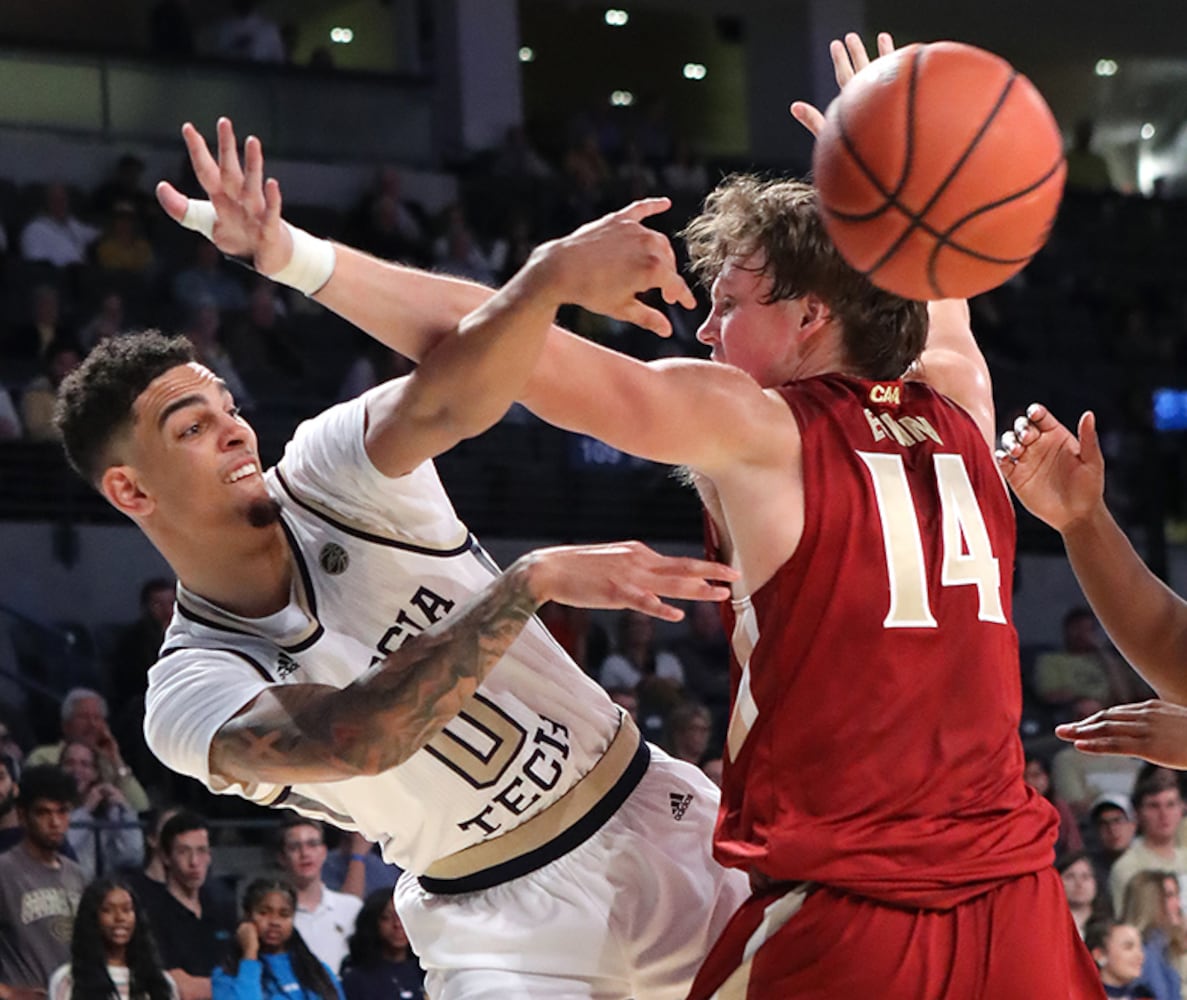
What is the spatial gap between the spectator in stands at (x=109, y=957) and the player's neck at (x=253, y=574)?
3380 millimetres

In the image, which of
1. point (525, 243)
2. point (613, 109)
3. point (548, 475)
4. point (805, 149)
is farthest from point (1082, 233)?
point (548, 475)

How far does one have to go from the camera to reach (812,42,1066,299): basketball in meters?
3.07

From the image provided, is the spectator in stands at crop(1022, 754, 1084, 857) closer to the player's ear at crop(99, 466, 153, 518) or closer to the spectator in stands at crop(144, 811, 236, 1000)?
the spectator in stands at crop(144, 811, 236, 1000)

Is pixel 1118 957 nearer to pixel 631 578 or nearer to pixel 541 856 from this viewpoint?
pixel 541 856

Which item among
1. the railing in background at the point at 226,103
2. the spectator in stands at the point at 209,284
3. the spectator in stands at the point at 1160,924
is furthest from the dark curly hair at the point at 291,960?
the railing in background at the point at 226,103

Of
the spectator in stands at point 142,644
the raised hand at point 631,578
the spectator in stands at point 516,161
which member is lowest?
the spectator in stands at point 142,644

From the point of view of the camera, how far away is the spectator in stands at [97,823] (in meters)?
7.41

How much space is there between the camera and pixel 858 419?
318 centimetres

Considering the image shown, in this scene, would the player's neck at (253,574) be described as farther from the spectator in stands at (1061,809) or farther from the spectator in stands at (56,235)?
the spectator in stands at (56,235)

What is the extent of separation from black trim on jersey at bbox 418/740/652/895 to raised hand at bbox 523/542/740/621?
29.5 inches

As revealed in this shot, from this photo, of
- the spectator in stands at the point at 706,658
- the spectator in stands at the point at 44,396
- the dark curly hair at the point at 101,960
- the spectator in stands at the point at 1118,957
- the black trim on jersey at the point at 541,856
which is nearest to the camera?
the black trim on jersey at the point at 541,856

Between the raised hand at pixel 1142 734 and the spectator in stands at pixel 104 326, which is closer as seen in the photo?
the raised hand at pixel 1142 734

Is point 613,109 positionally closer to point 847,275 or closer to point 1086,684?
point 1086,684

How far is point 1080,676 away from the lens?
11.1 m
